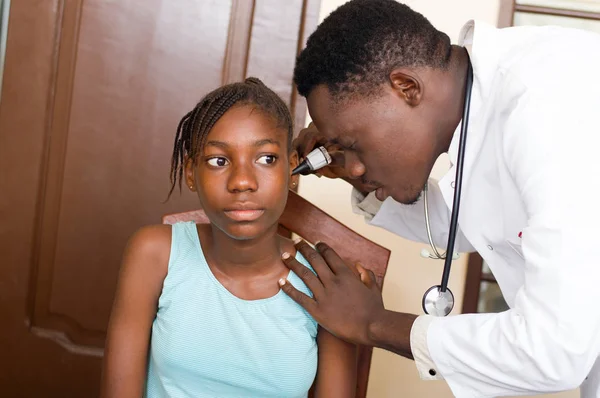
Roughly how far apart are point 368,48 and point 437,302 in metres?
0.47

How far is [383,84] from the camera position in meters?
1.20

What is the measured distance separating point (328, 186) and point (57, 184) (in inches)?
32.1

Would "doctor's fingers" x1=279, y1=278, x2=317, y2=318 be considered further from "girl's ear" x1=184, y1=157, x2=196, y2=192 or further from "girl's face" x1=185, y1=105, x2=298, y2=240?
"girl's ear" x1=184, y1=157, x2=196, y2=192

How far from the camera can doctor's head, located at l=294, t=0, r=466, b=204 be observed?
1195 millimetres

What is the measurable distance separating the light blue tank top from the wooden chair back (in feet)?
0.44

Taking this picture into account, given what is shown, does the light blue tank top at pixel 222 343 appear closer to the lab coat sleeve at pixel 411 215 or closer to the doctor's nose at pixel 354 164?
the doctor's nose at pixel 354 164

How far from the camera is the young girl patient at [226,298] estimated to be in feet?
4.07

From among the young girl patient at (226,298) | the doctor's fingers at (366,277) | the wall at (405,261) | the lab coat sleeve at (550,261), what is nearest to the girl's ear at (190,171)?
the young girl patient at (226,298)

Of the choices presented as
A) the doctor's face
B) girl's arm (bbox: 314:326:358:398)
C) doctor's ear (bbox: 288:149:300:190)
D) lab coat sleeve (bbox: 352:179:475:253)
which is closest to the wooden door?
lab coat sleeve (bbox: 352:179:475:253)

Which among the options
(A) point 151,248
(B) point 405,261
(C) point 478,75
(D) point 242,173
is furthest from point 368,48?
(B) point 405,261

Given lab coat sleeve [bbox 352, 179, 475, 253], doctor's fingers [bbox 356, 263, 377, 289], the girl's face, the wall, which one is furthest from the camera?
the wall

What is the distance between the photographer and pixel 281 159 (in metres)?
A: 1.28

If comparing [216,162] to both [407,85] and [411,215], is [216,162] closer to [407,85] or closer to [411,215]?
[407,85]

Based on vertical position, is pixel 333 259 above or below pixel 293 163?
below
